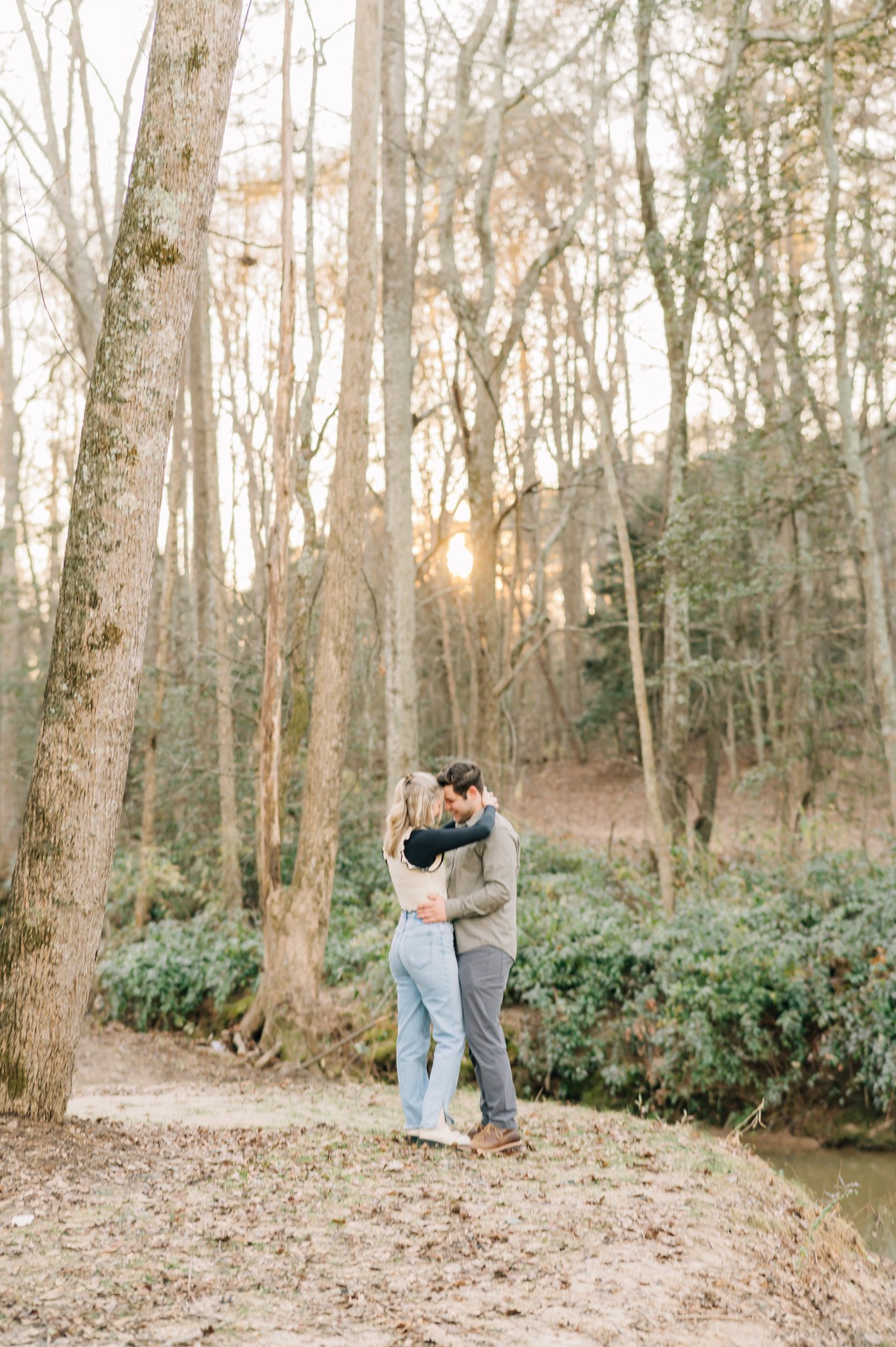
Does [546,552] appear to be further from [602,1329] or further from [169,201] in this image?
[602,1329]

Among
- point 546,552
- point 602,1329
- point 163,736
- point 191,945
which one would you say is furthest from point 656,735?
point 602,1329

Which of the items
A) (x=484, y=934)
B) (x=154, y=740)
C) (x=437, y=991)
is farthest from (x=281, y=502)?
(x=154, y=740)

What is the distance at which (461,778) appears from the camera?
5484mm

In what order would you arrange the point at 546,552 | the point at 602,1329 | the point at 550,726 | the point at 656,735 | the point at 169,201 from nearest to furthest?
1. the point at 602,1329
2. the point at 169,201
3. the point at 546,552
4. the point at 656,735
5. the point at 550,726

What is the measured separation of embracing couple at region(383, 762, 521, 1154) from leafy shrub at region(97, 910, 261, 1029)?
6045 mm

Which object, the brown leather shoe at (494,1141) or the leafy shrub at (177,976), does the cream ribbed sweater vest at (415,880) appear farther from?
the leafy shrub at (177,976)

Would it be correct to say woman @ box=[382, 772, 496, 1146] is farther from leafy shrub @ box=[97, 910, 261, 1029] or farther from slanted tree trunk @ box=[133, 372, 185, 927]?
slanted tree trunk @ box=[133, 372, 185, 927]

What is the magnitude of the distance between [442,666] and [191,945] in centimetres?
1420

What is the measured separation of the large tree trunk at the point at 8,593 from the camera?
16453mm

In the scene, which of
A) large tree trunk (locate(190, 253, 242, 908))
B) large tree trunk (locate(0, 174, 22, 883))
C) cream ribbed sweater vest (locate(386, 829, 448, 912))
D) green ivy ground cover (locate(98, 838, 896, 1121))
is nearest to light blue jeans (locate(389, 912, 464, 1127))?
cream ribbed sweater vest (locate(386, 829, 448, 912))

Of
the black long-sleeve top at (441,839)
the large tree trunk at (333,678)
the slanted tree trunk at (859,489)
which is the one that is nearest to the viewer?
the black long-sleeve top at (441,839)

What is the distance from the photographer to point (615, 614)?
2425 centimetres

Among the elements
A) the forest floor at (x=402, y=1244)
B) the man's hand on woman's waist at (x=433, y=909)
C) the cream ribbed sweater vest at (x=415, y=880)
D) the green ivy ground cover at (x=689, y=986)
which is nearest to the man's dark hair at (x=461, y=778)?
the cream ribbed sweater vest at (x=415, y=880)

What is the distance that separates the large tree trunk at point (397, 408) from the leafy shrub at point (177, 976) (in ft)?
8.25
